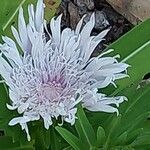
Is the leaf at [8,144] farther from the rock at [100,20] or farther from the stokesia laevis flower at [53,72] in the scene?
the rock at [100,20]

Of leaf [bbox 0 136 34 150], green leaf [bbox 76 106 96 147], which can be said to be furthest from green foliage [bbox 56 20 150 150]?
leaf [bbox 0 136 34 150]

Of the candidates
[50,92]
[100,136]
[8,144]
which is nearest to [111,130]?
[100,136]

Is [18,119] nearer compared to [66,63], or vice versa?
[18,119]

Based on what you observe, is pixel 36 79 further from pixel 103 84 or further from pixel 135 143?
pixel 135 143

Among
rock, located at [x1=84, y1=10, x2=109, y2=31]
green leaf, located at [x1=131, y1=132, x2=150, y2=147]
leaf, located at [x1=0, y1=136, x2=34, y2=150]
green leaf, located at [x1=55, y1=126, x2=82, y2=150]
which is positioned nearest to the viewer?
green leaf, located at [x1=55, y1=126, x2=82, y2=150]

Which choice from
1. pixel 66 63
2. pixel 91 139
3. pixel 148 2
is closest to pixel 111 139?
pixel 91 139

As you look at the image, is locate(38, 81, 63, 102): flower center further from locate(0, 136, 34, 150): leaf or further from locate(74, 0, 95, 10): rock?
locate(74, 0, 95, 10): rock

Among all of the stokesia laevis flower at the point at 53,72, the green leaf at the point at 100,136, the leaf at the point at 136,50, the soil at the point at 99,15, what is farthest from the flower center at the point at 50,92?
the soil at the point at 99,15
